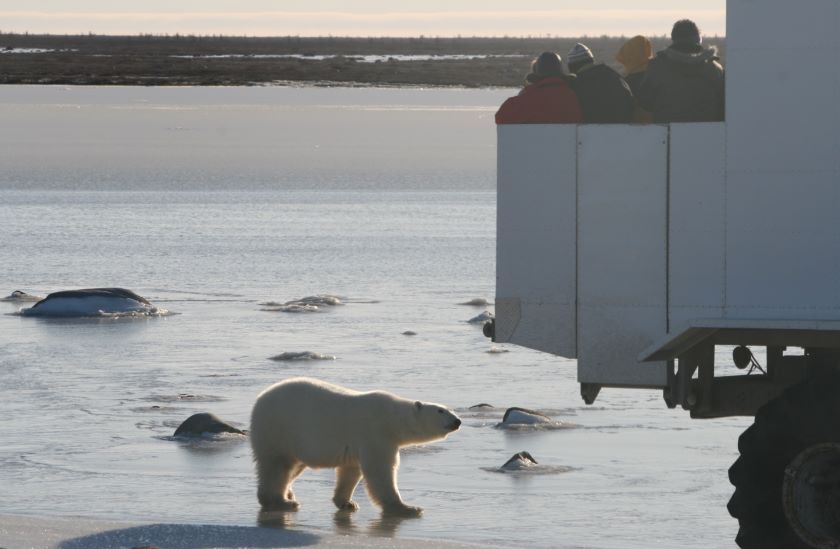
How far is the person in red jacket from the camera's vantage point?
5887 mm

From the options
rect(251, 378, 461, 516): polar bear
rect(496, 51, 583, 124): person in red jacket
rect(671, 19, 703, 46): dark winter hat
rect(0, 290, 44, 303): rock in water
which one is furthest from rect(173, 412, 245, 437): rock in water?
rect(0, 290, 44, 303): rock in water

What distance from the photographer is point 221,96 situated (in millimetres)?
55375

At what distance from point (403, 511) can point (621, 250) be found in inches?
70.9

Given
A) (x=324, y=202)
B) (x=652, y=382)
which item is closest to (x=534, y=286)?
(x=652, y=382)

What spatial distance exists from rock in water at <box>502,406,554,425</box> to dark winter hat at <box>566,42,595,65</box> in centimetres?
256

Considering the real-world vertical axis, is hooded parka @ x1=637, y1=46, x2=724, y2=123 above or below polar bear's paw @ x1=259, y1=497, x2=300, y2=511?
above

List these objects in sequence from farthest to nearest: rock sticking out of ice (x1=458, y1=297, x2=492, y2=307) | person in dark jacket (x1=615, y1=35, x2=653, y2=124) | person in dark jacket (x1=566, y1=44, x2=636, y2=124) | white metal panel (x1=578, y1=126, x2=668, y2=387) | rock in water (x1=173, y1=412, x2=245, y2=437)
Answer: rock sticking out of ice (x1=458, y1=297, x2=492, y2=307) → rock in water (x1=173, y1=412, x2=245, y2=437) → person in dark jacket (x1=615, y1=35, x2=653, y2=124) → person in dark jacket (x1=566, y1=44, x2=636, y2=124) → white metal panel (x1=578, y1=126, x2=668, y2=387)

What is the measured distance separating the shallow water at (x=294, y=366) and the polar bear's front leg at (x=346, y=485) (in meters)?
0.12

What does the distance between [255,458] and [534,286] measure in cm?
203

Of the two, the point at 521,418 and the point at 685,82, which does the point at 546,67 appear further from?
the point at 521,418

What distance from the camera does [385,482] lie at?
7082mm

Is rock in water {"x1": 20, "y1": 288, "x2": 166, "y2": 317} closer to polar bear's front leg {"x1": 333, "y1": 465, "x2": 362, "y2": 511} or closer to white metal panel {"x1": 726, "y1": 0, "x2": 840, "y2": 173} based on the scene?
polar bear's front leg {"x1": 333, "y1": 465, "x2": 362, "y2": 511}

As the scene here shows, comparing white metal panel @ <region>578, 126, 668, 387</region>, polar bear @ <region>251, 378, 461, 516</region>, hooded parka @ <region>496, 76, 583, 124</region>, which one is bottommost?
polar bear @ <region>251, 378, 461, 516</region>

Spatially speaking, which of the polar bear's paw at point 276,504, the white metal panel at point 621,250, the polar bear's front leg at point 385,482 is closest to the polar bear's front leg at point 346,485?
the polar bear's front leg at point 385,482
